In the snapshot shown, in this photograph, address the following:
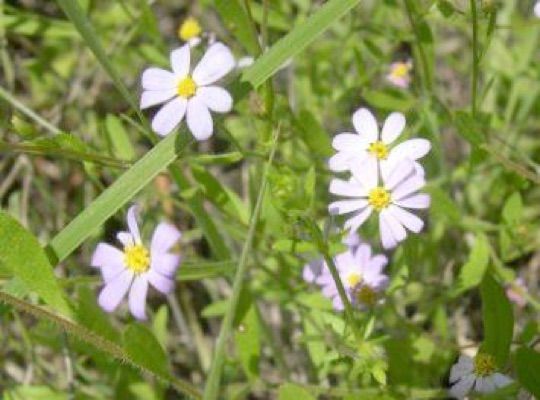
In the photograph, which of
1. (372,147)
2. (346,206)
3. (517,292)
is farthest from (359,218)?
(517,292)

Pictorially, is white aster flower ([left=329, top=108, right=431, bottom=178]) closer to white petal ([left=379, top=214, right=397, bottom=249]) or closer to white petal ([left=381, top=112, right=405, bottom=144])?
white petal ([left=381, top=112, right=405, bottom=144])

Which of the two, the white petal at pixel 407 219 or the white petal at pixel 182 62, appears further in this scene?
the white petal at pixel 182 62

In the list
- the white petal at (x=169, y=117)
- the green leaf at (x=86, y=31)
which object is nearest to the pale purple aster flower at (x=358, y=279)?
the white petal at (x=169, y=117)

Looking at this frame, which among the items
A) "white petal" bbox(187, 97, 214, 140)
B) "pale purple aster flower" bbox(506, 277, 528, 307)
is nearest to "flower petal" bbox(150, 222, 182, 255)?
"white petal" bbox(187, 97, 214, 140)

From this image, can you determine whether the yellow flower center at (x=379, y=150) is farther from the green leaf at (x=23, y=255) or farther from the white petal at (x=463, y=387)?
the green leaf at (x=23, y=255)

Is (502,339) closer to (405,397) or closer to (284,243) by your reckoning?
(405,397)

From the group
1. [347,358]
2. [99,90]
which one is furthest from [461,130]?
[99,90]
